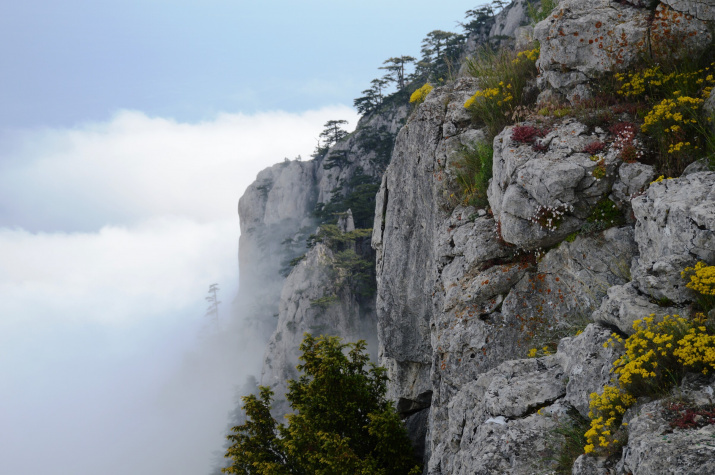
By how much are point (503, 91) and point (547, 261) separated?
4817 millimetres

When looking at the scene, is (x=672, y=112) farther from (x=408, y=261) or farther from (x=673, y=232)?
(x=408, y=261)

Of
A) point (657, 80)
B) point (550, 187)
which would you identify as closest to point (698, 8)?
point (657, 80)

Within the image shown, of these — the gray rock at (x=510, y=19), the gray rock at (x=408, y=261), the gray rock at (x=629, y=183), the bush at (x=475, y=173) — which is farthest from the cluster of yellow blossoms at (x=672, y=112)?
the gray rock at (x=510, y=19)

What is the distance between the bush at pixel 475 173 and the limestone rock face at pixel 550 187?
1.29 m

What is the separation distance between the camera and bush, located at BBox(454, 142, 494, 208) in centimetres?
1043

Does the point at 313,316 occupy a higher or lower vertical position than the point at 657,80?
lower

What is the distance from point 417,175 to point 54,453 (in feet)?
406

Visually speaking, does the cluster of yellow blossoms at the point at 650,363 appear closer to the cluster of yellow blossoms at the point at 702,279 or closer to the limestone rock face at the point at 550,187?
the cluster of yellow blossoms at the point at 702,279

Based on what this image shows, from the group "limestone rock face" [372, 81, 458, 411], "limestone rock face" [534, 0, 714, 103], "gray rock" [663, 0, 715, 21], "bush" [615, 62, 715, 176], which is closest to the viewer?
"bush" [615, 62, 715, 176]

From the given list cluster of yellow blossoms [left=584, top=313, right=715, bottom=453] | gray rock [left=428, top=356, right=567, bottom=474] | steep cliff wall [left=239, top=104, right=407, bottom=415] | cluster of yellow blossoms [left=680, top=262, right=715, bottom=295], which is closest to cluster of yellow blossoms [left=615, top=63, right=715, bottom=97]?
cluster of yellow blossoms [left=680, top=262, right=715, bottom=295]

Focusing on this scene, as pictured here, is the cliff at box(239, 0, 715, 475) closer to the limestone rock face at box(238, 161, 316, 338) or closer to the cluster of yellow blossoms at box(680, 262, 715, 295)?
the cluster of yellow blossoms at box(680, 262, 715, 295)

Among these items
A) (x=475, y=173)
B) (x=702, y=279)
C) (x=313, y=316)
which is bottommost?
(x=702, y=279)

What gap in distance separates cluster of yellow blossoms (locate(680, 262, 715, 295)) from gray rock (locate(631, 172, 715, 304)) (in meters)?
0.17

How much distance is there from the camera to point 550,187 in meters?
8.00
